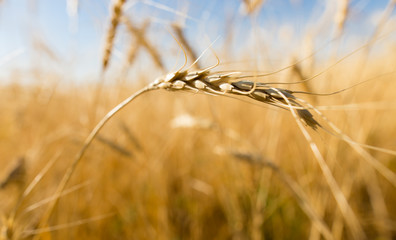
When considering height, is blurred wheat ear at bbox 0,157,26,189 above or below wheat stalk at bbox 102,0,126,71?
below

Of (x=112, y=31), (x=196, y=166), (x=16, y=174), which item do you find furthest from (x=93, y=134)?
(x=196, y=166)

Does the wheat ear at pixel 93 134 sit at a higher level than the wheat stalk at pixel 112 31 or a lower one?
lower

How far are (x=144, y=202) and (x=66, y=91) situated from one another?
2038 mm

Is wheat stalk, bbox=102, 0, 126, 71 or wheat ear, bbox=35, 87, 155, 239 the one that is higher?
wheat stalk, bbox=102, 0, 126, 71

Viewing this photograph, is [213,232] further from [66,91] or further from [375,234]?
[66,91]

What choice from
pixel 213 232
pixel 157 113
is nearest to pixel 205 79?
pixel 213 232

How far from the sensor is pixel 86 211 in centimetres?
128

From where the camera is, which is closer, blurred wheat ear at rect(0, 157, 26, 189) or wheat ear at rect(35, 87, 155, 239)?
wheat ear at rect(35, 87, 155, 239)

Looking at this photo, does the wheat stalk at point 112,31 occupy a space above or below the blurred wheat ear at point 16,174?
above

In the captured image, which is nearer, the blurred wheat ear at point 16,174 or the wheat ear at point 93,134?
the wheat ear at point 93,134

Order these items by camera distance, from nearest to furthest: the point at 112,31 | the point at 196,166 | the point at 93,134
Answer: the point at 93,134
the point at 112,31
the point at 196,166

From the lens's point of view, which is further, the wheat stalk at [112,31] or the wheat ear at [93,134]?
the wheat stalk at [112,31]

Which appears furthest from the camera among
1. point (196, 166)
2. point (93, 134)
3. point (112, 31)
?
point (196, 166)

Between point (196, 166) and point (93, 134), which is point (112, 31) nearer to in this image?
point (93, 134)
